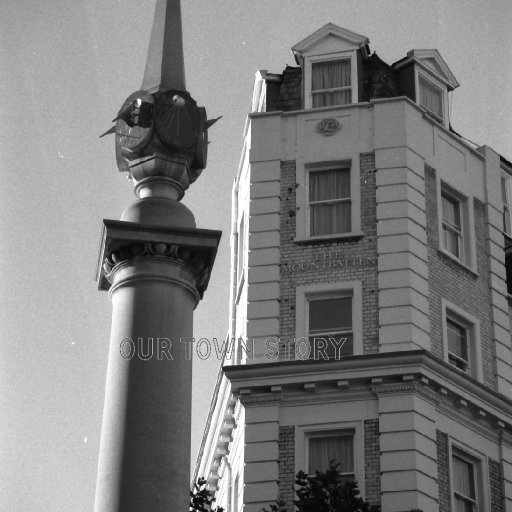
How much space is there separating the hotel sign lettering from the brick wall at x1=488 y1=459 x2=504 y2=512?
17.1 feet

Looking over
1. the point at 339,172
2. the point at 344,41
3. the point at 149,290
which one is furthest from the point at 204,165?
the point at 344,41

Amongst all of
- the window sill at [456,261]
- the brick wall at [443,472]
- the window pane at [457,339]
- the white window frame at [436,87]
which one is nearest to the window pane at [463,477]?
the brick wall at [443,472]

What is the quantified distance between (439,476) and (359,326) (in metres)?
3.76

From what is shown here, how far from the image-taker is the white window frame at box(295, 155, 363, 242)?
38.8 metres

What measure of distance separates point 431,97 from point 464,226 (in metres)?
3.58

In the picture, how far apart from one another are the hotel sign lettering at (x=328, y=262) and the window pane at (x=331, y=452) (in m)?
4.14

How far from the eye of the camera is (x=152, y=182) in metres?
25.5

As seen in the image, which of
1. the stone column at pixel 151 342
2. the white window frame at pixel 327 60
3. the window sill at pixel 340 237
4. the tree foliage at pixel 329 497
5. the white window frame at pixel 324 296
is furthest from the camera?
the white window frame at pixel 327 60

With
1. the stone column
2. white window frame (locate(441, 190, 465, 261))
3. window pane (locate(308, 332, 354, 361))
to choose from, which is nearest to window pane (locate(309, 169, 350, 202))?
white window frame (locate(441, 190, 465, 261))

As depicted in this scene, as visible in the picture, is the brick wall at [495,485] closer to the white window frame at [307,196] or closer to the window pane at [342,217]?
the white window frame at [307,196]

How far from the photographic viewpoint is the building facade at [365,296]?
118 feet

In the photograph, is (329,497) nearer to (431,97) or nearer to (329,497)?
(329,497)

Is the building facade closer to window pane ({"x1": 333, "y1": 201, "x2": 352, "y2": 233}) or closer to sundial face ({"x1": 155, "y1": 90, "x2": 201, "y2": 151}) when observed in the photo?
window pane ({"x1": 333, "y1": 201, "x2": 352, "y2": 233})

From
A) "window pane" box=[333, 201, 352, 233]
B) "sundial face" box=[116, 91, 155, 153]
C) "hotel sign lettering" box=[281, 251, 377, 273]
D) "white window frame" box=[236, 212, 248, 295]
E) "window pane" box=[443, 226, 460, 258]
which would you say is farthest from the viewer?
"window pane" box=[443, 226, 460, 258]
